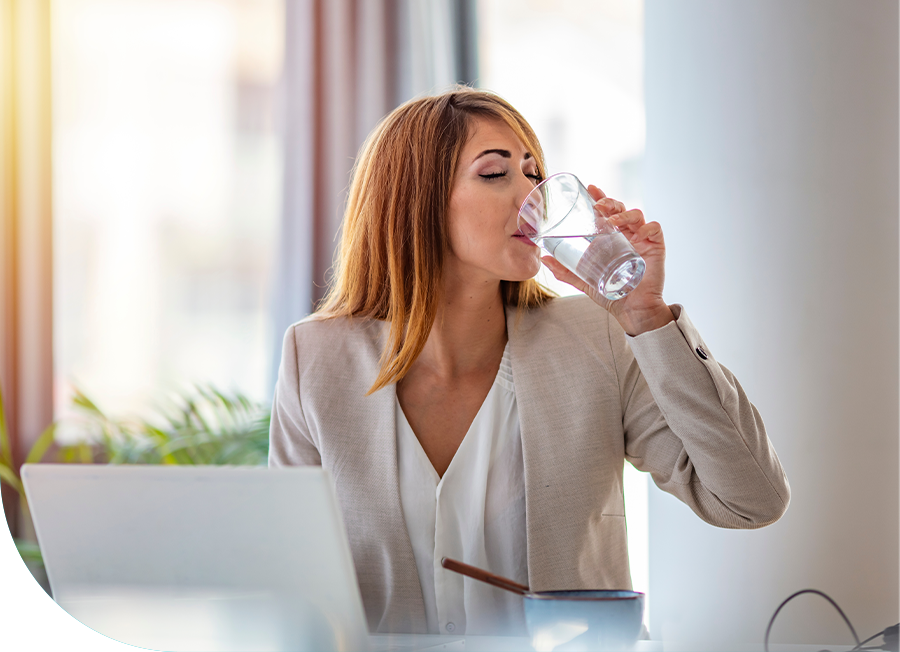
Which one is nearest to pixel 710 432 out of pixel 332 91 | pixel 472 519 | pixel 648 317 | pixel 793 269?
pixel 648 317

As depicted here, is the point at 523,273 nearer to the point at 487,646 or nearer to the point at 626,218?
the point at 626,218

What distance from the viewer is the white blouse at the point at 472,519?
3.81 ft

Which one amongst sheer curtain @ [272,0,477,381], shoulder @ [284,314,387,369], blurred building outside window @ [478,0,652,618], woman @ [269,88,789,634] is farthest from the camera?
sheer curtain @ [272,0,477,381]

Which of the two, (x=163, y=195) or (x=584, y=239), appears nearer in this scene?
(x=584, y=239)

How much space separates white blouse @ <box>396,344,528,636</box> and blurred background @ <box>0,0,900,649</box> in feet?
1.66

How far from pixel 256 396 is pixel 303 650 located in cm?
182

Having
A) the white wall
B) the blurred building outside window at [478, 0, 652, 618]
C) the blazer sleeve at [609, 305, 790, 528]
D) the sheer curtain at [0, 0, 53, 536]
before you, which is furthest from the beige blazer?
the sheer curtain at [0, 0, 53, 536]

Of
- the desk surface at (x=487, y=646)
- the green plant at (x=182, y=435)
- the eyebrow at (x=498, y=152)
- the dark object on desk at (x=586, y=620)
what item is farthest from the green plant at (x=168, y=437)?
the dark object on desk at (x=586, y=620)

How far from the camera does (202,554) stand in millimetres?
655

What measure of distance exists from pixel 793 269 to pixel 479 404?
2.26ft

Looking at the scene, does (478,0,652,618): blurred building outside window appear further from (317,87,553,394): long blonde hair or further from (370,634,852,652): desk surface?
(370,634,852,652): desk surface

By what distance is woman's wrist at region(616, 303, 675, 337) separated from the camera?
3.45 ft

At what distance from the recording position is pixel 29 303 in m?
2.16

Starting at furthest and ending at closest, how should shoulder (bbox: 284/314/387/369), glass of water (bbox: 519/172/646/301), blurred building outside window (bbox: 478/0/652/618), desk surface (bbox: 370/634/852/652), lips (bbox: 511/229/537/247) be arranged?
1. blurred building outside window (bbox: 478/0/652/618)
2. shoulder (bbox: 284/314/387/369)
3. lips (bbox: 511/229/537/247)
4. glass of water (bbox: 519/172/646/301)
5. desk surface (bbox: 370/634/852/652)
